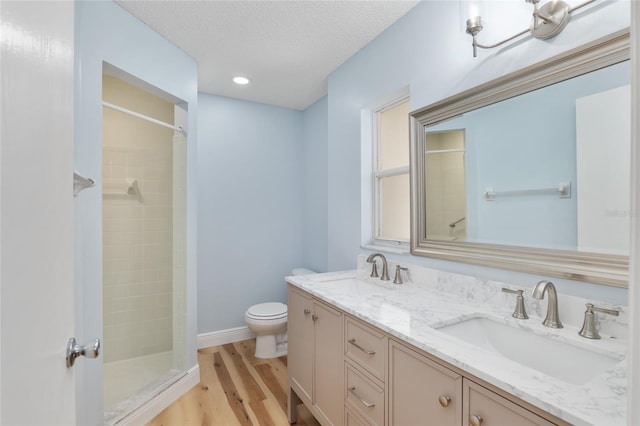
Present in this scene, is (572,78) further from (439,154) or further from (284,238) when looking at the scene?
(284,238)

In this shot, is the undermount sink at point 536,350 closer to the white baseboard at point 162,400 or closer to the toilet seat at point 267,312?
the toilet seat at point 267,312

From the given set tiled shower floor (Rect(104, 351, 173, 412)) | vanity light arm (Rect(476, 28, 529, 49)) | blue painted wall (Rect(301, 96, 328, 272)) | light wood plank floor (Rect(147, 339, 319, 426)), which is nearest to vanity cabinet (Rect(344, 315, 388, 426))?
light wood plank floor (Rect(147, 339, 319, 426))

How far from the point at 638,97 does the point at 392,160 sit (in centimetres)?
Result: 177

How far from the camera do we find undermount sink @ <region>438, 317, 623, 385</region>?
3.13 ft

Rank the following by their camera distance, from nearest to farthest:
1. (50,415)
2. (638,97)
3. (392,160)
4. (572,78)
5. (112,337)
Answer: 1. (638,97)
2. (50,415)
3. (572,78)
4. (392,160)
5. (112,337)

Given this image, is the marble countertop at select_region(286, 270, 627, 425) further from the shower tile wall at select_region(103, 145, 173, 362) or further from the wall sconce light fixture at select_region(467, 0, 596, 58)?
the shower tile wall at select_region(103, 145, 173, 362)

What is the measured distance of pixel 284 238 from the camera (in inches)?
135

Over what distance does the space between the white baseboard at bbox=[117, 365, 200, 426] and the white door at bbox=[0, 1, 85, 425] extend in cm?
155

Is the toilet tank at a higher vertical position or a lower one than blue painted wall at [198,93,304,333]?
lower

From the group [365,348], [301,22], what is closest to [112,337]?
[365,348]

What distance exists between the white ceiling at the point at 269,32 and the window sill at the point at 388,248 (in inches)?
55.0

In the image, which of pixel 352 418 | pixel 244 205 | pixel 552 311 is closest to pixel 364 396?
pixel 352 418

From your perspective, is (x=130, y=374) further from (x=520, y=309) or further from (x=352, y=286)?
(x=520, y=309)

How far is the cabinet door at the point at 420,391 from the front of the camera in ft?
3.03
